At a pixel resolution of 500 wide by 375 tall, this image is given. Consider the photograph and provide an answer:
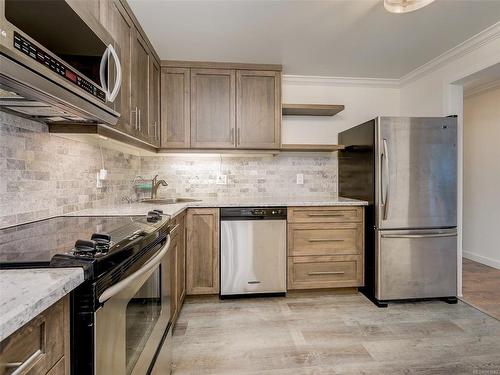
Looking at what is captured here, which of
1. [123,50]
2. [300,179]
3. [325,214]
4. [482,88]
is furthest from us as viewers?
[482,88]

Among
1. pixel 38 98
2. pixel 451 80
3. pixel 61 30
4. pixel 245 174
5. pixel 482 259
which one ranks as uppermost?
pixel 451 80

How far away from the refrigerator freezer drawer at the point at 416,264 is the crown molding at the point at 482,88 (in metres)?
2.28

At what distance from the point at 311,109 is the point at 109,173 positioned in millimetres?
2124

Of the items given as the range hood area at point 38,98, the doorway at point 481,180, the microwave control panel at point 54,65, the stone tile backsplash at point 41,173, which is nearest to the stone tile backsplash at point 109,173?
the stone tile backsplash at point 41,173

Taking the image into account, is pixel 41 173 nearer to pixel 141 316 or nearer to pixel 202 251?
pixel 141 316

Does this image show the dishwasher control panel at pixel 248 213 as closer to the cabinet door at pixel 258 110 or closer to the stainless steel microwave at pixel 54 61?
the cabinet door at pixel 258 110

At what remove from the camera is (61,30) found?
989mm

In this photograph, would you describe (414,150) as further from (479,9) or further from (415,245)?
(479,9)

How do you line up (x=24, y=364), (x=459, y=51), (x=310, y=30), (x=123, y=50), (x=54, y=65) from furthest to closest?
(x=459, y=51)
(x=310, y=30)
(x=123, y=50)
(x=54, y=65)
(x=24, y=364)

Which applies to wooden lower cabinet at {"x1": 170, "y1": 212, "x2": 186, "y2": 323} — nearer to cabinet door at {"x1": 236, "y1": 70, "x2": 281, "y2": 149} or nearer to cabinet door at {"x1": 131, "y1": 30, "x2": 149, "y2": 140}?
cabinet door at {"x1": 131, "y1": 30, "x2": 149, "y2": 140}

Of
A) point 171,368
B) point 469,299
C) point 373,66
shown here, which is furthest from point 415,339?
point 373,66

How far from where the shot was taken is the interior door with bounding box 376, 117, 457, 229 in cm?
251

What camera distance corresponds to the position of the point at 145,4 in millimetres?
1938

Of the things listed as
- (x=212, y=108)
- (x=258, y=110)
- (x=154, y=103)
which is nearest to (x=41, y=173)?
(x=154, y=103)
